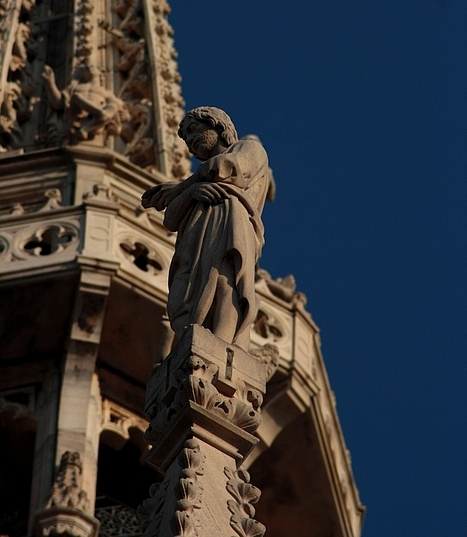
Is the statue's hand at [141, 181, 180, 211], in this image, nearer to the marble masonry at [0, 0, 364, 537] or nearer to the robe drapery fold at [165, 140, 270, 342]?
the robe drapery fold at [165, 140, 270, 342]

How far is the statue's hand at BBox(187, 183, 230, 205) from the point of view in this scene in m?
10.4

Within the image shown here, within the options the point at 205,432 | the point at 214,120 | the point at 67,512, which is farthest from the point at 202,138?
the point at 67,512

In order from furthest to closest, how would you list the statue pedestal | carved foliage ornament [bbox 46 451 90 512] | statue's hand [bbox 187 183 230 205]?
carved foliage ornament [bbox 46 451 90 512], statue's hand [bbox 187 183 230 205], the statue pedestal

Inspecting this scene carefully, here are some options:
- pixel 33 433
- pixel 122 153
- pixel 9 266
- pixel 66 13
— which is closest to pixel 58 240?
pixel 9 266

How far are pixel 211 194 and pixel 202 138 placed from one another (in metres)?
0.57

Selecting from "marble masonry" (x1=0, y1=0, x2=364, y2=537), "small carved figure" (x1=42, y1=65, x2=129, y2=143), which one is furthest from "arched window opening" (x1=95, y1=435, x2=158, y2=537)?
"small carved figure" (x1=42, y1=65, x2=129, y2=143)

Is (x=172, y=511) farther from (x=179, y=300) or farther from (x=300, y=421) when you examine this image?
(x=300, y=421)

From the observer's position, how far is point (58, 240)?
1888 cm

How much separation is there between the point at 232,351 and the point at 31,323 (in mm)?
9779

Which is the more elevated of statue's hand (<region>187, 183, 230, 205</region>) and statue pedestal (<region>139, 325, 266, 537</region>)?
statue's hand (<region>187, 183, 230, 205</region>)

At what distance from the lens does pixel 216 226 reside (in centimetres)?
1023

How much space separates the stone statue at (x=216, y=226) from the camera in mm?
9961

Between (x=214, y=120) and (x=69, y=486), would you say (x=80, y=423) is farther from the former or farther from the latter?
(x=214, y=120)

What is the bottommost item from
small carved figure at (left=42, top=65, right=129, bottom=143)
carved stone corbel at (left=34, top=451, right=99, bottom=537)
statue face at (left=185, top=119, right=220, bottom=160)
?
statue face at (left=185, top=119, right=220, bottom=160)
